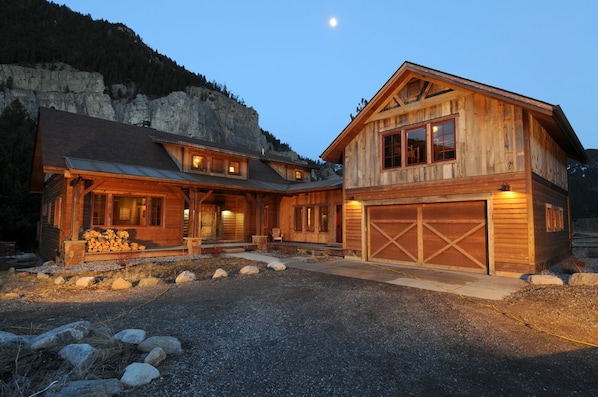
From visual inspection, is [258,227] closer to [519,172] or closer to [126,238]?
[126,238]

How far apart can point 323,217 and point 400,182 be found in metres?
6.18

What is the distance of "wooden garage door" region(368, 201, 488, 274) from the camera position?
979 centimetres

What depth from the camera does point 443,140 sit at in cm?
1059

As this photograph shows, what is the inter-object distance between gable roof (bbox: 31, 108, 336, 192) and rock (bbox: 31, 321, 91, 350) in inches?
325

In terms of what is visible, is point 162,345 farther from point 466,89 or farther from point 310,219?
point 310,219

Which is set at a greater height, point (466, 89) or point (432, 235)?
point (466, 89)

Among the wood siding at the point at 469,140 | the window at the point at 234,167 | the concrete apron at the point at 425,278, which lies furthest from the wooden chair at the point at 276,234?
the wood siding at the point at 469,140

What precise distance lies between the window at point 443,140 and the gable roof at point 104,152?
17.6ft

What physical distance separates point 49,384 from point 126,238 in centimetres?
1117

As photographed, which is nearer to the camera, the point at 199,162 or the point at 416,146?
the point at 416,146

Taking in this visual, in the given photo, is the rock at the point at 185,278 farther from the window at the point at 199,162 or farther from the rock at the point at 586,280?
the rock at the point at 586,280

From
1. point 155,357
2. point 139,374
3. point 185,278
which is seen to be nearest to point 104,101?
point 185,278

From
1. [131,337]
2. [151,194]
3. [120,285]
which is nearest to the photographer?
[131,337]

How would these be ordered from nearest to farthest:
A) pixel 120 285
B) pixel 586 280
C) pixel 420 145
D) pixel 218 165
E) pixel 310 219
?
pixel 586 280 → pixel 120 285 → pixel 420 145 → pixel 310 219 → pixel 218 165
